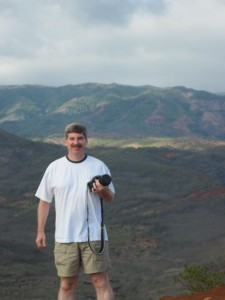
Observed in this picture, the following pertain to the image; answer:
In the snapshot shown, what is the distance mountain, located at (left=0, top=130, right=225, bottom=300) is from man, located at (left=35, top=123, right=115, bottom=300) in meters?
16.6

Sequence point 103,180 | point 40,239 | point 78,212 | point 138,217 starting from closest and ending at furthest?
point 103,180 → point 78,212 → point 40,239 → point 138,217

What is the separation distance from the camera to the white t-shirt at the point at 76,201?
5.23 metres

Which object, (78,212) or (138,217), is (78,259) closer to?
(78,212)

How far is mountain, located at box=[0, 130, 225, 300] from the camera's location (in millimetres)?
26422

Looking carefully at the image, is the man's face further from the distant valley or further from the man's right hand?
the distant valley

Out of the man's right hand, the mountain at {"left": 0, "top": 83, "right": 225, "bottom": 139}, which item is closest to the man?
the man's right hand

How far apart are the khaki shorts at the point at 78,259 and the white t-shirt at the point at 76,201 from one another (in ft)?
0.23

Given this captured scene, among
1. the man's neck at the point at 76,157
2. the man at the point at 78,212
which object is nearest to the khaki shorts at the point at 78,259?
the man at the point at 78,212

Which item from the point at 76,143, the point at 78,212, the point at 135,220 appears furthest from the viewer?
the point at 135,220

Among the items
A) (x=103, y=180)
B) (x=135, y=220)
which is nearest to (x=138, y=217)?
(x=135, y=220)

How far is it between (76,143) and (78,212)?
2.28 ft

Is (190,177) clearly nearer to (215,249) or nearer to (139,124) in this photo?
(215,249)

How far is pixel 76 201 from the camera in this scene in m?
5.23

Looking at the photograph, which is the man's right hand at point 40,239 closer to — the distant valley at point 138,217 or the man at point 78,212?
the man at point 78,212
